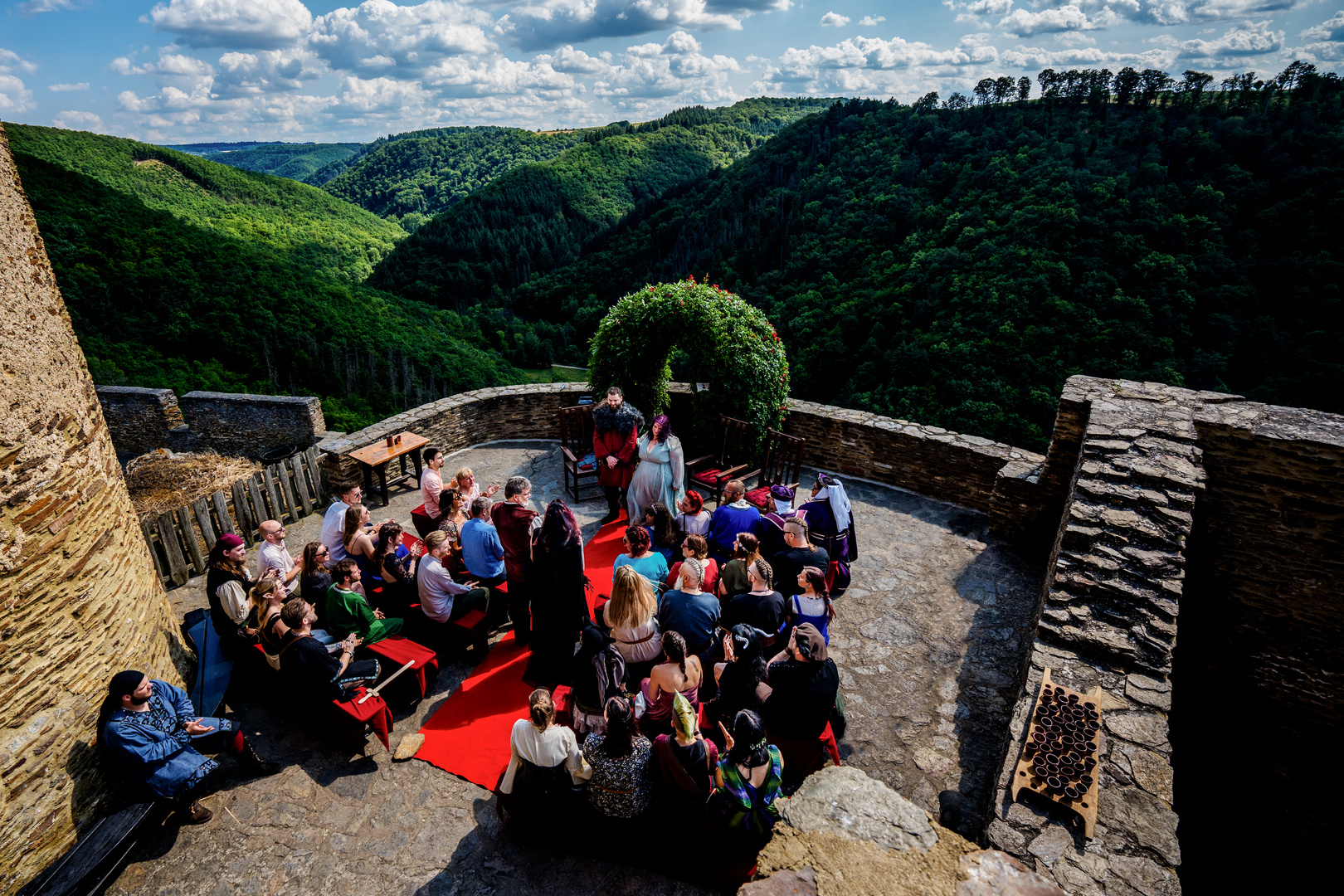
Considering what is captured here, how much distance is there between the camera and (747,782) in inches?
136

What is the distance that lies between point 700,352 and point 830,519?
3.46 m

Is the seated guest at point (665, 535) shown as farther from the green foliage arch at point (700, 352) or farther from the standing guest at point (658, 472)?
the green foliage arch at point (700, 352)

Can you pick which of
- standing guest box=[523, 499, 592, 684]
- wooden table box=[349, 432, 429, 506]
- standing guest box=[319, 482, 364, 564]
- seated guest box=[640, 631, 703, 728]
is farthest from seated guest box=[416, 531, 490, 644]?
wooden table box=[349, 432, 429, 506]

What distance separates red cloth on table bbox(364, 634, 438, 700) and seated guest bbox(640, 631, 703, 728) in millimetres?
1990

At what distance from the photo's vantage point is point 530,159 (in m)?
148

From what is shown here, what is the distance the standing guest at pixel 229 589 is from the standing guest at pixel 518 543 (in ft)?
6.69

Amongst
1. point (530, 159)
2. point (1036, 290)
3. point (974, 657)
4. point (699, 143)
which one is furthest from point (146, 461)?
point (530, 159)

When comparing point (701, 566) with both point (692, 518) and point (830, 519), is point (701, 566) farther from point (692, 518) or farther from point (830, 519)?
point (830, 519)

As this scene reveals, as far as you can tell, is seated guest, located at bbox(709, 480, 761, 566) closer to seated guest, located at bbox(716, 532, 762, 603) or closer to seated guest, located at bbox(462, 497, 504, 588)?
seated guest, located at bbox(716, 532, 762, 603)

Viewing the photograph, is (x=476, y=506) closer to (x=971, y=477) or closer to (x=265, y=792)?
(x=265, y=792)

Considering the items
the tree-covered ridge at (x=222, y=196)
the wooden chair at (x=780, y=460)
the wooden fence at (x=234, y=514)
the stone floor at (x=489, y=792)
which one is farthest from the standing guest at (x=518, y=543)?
the tree-covered ridge at (x=222, y=196)

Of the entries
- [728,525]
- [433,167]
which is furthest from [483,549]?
[433,167]

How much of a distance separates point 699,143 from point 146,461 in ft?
472

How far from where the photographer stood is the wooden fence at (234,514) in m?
6.46
